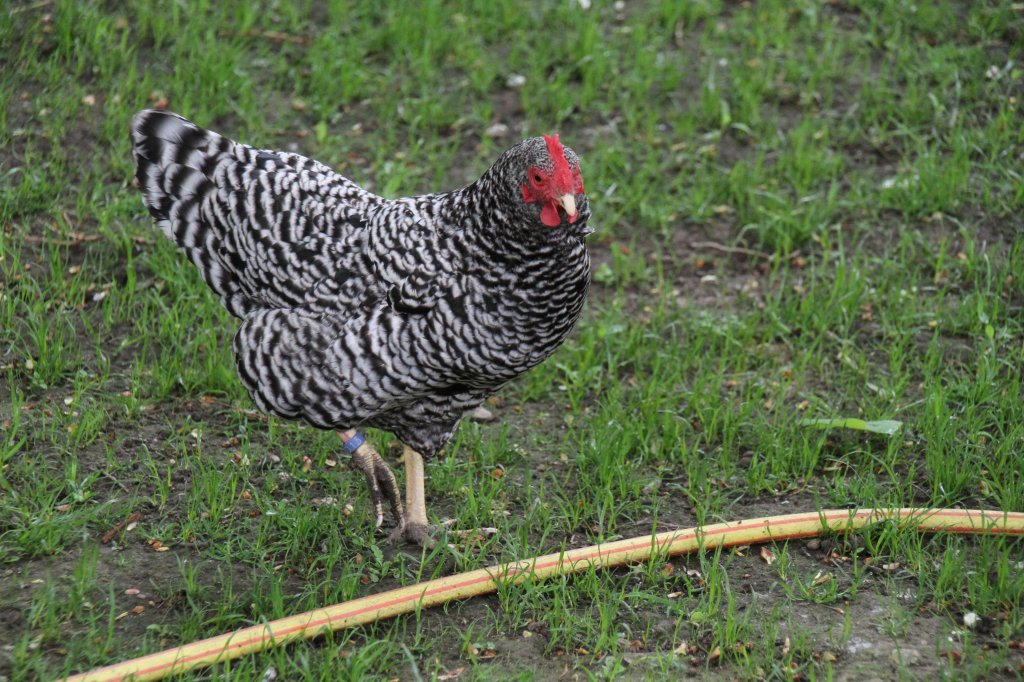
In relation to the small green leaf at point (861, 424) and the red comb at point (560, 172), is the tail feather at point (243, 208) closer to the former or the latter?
the red comb at point (560, 172)

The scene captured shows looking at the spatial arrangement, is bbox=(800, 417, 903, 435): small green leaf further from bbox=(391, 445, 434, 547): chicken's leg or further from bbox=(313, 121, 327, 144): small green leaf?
bbox=(313, 121, 327, 144): small green leaf

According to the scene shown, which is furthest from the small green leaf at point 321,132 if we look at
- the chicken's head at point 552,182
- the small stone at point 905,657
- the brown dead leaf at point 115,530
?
the small stone at point 905,657

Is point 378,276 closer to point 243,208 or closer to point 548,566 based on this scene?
point 243,208

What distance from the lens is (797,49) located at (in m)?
6.84

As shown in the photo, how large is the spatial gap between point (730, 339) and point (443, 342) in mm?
1905

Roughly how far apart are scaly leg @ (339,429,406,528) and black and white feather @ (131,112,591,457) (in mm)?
143

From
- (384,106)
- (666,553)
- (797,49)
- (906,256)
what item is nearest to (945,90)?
(797,49)

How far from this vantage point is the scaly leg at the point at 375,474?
411 centimetres

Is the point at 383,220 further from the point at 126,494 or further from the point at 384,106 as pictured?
the point at 384,106

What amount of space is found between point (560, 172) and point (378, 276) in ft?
2.65

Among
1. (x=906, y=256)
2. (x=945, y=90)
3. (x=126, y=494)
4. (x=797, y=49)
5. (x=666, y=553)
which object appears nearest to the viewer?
(x=666, y=553)

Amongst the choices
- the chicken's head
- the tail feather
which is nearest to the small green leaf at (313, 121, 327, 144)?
the tail feather

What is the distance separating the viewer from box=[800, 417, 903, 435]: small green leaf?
14.4ft

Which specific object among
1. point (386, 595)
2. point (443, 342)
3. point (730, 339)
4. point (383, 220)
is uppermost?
point (383, 220)
